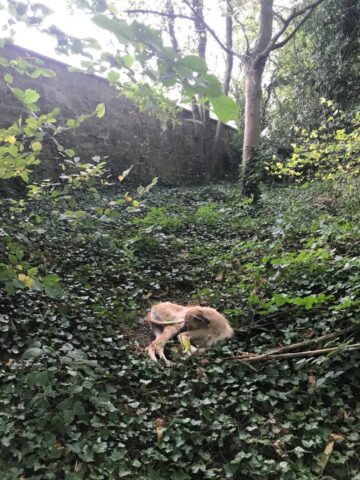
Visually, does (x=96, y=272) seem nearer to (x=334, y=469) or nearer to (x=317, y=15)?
(x=334, y=469)

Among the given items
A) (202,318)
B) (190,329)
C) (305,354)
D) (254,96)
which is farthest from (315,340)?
(254,96)

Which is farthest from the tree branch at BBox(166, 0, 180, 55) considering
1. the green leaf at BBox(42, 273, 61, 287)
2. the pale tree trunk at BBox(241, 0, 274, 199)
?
the green leaf at BBox(42, 273, 61, 287)

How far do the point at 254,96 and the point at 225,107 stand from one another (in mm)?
8212

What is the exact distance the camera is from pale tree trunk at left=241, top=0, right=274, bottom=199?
333 inches

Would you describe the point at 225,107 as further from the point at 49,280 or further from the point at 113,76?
the point at 49,280

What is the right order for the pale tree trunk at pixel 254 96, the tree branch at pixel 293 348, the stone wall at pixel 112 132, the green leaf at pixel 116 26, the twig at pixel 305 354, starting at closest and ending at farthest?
the green leaf at pixel 116 26, the twig at pixel 305 354, the tree branch at pixel 293 348, the pale tree trunk at pixel 254 96, the stone wall at pixel 112 132

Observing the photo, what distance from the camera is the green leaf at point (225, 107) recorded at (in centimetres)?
111

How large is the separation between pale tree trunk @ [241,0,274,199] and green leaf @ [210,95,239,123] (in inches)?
311

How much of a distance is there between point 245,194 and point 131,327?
5847 millimetres

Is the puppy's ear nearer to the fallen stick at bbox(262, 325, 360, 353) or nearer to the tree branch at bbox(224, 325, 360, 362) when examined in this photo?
the tree branch at bbox(224, 325, 360, 362)

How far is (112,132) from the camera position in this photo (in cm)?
1080

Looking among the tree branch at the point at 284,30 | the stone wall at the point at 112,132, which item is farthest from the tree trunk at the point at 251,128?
the stone wall at the point at 112,132

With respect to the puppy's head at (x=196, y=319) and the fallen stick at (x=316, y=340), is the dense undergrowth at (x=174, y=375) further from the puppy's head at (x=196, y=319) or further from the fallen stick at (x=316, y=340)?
the puppy's head at (x=196, y=319)

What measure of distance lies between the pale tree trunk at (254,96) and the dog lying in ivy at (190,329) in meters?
5.62
